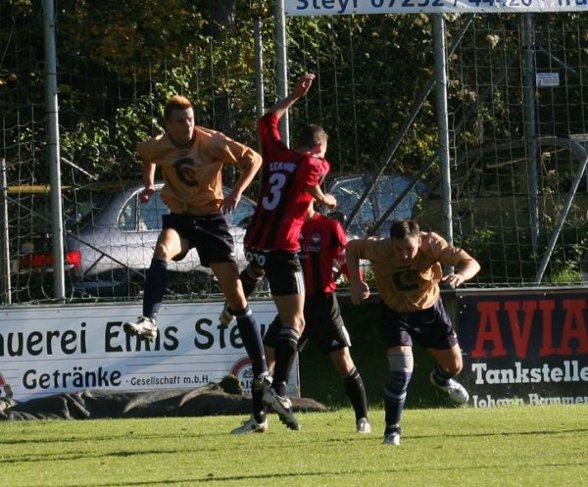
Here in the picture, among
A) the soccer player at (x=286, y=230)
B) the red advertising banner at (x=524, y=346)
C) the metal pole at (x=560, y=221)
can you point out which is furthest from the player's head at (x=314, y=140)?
the metal pole at (x=560, y=221)

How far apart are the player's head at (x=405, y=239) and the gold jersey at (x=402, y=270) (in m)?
0.14

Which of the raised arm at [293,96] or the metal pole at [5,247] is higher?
the raised arm at [293,96]

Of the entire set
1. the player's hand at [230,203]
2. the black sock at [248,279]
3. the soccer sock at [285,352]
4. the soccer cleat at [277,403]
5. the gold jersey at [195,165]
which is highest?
the gold jersey at [195,165]

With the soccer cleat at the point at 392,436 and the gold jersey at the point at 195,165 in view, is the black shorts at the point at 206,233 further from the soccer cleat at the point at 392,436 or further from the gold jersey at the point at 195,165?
the soccer cleat at the point at 392,436

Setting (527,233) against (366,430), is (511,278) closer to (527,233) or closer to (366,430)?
(527,233)

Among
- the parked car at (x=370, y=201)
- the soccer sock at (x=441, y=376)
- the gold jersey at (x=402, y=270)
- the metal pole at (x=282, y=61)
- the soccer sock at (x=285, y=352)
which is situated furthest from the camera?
the parked car at (x=370, y=201)

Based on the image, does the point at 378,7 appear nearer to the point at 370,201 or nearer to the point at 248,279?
the point at 370,201

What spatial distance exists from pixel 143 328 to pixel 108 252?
405 cm

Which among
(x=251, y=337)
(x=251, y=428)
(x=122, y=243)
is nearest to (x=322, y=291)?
(x=251, y=337)

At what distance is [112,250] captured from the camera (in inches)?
588

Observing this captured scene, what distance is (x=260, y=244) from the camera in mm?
11539

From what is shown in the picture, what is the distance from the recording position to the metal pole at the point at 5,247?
47.7 feet

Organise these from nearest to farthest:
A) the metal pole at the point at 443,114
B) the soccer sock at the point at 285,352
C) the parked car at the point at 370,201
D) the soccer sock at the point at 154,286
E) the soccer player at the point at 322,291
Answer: the soccer sock at the point at 154,286
the soccer sock at the point at 285,352
the soccer player at the point at 322,291
the metal pole at the point at 443,114
the parked car at the point at 370,201

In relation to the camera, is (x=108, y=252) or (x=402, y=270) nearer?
(x=402, y=270)
